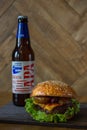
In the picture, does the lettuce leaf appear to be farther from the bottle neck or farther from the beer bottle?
the bottle neck

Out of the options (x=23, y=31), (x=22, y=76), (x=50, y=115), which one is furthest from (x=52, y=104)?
(x=23, y=31)

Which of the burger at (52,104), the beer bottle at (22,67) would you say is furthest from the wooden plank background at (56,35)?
the burger at (52,104)

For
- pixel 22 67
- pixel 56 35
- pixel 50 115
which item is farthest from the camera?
pixel 56 35

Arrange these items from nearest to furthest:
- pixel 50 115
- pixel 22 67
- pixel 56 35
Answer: pixel 50 115
pixel 22 67
pixel 56 35

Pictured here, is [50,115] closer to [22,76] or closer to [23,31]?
[22,76]

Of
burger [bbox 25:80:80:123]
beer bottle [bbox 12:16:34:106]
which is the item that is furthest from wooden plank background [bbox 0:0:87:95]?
burger [bbox 25:80:80:123]
